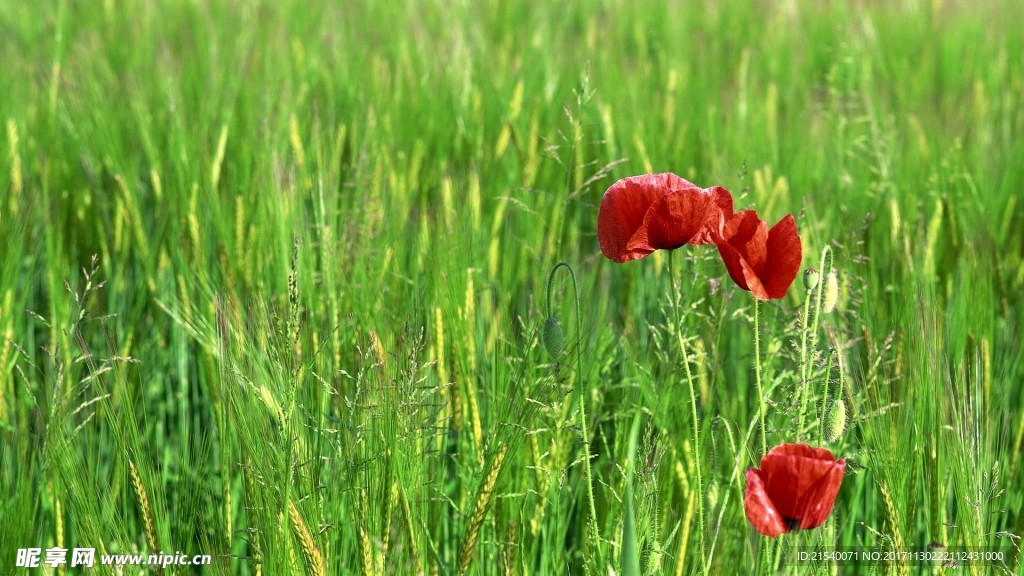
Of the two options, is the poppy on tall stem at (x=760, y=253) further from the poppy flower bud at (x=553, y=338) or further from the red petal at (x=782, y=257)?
the poppy flower bud at (x=553, y=338)

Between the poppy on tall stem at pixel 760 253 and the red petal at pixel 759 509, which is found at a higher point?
the poppy on tall stem at pixel 760 253

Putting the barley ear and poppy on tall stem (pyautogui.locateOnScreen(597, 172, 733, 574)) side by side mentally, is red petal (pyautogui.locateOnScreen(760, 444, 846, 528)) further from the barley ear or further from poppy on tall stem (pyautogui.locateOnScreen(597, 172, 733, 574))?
the barley ear

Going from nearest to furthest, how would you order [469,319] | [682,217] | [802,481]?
[802,481]
[682,217]
[469,319]

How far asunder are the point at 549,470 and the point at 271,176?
53 cm

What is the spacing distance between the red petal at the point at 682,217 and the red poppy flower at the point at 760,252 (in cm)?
2

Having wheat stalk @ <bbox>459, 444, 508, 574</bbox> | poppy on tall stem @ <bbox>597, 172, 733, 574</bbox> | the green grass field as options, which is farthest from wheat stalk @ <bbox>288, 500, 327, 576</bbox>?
poppy on tall stem @ <bbox>597, 172, 733, 574</bbox>

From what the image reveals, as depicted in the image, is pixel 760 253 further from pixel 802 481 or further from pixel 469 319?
pixel 469 319

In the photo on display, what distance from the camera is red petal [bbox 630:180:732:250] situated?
27.7 inches

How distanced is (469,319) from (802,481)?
38 cm

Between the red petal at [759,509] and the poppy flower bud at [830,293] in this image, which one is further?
the poppy flower bud at [830,293]

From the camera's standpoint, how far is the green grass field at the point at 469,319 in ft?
2.44

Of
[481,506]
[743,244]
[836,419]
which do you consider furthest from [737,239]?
[481,506]

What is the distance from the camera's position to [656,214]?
712 mm

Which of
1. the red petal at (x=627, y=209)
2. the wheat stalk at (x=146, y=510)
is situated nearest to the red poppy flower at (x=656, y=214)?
the red petal at (x=627, y=209)
